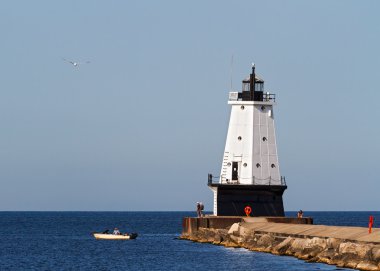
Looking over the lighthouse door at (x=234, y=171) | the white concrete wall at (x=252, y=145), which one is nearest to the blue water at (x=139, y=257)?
the lighthouse door at (x=234, y=171)

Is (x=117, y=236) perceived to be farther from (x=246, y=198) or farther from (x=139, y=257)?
(x=139, y=257)

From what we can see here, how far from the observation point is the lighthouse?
71312mm

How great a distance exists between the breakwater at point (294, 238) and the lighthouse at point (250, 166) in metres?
1.79

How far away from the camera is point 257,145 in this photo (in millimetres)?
71688

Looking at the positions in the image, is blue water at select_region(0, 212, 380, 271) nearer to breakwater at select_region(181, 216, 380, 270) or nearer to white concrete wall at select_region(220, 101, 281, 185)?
breakwater at select_region(181, 216, 380, 270)

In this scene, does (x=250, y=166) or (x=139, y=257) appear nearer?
(x=139, y=257)

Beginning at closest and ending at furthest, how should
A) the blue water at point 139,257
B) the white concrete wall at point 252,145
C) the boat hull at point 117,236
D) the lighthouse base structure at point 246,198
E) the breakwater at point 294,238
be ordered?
1. the breakwater at point 294,238
2. the blue water at point 139,257
3. the lighthouse base structure at point 246,198
4. the white concrete wall at point 252,145
5. the boat hull at point 117,236

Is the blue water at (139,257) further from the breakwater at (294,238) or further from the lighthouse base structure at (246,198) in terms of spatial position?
the lighthouse base structure at (246,198)

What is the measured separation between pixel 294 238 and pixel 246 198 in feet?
41.6

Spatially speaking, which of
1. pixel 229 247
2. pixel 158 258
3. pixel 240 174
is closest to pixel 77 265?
pixel 158 258

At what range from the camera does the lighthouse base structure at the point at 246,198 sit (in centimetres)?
7112

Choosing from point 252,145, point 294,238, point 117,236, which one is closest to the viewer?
point 294,238

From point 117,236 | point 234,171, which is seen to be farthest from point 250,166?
point 117,236

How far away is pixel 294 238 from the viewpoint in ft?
194
